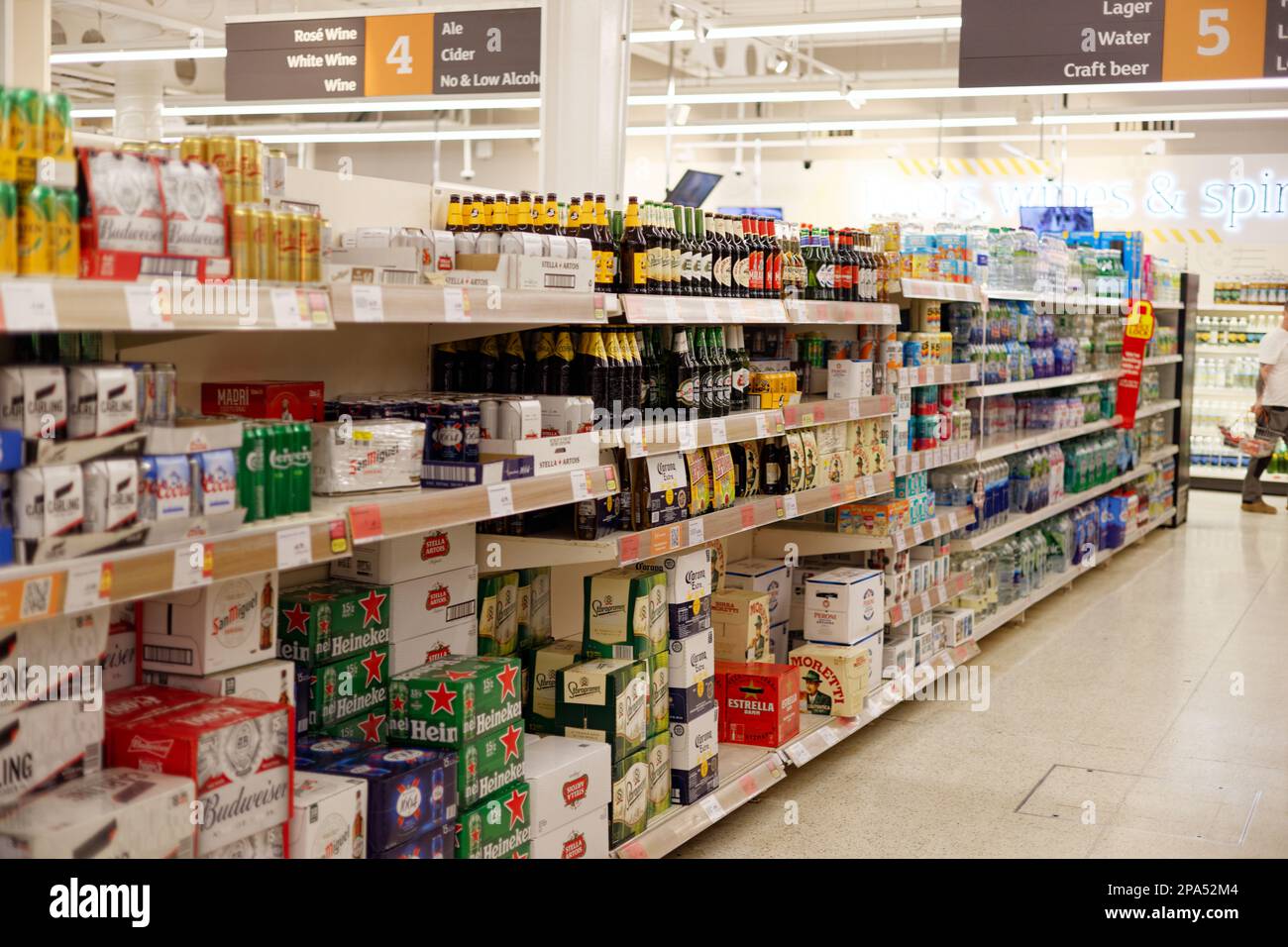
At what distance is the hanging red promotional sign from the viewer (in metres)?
8.92

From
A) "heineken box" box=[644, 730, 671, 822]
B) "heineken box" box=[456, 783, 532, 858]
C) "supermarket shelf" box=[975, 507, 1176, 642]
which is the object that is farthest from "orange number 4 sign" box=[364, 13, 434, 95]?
"heineken box" box=[456, 783, 532, 858]

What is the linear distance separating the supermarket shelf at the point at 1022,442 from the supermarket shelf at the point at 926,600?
605 mm

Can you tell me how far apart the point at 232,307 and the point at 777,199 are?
1388cm

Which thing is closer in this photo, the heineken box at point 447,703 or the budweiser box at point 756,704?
Answer: the heineken box at point 447,703

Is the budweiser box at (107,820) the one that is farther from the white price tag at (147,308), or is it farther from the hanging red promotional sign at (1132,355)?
the hanging red promotional sign at (1132,355)

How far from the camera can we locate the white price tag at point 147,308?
203 cm

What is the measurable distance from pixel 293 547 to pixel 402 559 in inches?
31.6

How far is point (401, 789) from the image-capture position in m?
2.70

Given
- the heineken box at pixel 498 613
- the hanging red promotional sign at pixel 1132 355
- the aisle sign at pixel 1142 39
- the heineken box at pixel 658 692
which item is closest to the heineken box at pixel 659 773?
the heineken box at pixel 658 692

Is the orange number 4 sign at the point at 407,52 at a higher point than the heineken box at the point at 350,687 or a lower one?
higher

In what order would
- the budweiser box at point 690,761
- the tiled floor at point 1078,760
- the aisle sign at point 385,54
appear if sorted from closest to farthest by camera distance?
the budweiser box at point 690,761 → the tiled floor at point 1078,760 → the aisle sign at point 385,54

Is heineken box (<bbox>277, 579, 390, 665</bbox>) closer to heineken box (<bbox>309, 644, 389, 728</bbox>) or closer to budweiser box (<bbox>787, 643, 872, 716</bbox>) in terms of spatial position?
heineken box (<bbox>309, 644, 389, 728</bbox>)

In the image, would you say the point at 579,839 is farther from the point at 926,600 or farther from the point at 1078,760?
the point at 926,600
